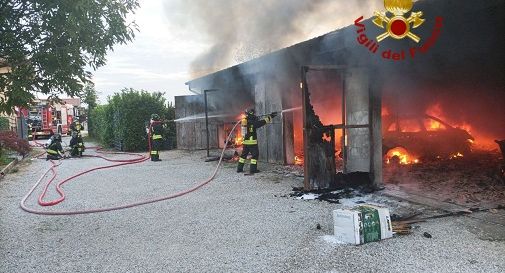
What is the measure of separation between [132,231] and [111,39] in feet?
8.71

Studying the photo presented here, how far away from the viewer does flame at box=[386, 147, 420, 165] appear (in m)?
10.2

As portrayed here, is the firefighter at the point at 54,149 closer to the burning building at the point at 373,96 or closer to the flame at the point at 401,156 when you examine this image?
the burning building at the point at 373,96

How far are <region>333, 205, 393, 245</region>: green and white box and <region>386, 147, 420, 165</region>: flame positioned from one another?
5.91 meters

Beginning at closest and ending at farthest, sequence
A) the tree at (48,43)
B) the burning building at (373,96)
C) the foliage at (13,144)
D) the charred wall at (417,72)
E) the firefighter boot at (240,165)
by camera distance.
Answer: the tree at (48,43), the charred wall at (417,72), the burning building at (373,96), the firefighter boot at (240,165), the foliage at (13,144)

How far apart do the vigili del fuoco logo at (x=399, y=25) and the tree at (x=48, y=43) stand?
373 centimetres

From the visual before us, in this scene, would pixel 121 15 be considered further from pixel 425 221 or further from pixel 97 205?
pixel 425 221

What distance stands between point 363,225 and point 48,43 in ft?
12.7

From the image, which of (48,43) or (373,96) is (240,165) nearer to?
(373,96)

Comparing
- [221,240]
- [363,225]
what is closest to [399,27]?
[363,225]

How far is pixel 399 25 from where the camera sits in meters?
5.80

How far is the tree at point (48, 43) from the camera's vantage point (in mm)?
3705

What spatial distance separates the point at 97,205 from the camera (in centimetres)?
715

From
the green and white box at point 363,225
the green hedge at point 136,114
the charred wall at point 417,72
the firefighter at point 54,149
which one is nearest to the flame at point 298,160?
the charred wall at point 417,72

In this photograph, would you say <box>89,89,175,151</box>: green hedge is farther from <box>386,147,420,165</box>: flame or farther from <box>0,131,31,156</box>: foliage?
<box>386,147,420,165</box>: flame
